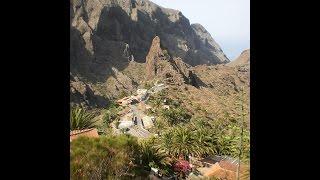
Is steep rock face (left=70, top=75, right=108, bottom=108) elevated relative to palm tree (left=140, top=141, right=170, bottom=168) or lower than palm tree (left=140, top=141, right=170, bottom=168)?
elevated

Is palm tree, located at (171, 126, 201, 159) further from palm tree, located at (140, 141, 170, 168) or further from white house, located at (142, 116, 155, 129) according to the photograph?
white house, located at (142, 116, 155, 129)

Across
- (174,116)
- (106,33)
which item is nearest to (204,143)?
(174,116)

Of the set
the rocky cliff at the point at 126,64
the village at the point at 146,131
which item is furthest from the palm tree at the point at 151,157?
the rocky cliff at the point at 126,64

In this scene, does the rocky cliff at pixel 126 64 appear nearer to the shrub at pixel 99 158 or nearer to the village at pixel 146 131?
the village at pixel 146 131

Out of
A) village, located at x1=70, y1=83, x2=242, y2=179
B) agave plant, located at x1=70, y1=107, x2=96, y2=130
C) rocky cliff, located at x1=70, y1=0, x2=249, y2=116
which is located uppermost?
rocky cliff, located at x1=70, y1=0, x2=249, y2=116

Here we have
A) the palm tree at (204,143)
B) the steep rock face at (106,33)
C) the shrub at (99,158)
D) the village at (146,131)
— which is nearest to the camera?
the shrub at (99,158)

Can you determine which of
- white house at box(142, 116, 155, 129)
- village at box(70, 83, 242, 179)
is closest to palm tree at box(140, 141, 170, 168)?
village at box(70, 83, 242, 179)

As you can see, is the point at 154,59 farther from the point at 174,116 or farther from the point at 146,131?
the point at 146,131

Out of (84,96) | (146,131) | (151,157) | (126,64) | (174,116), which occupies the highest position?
(126,64)
